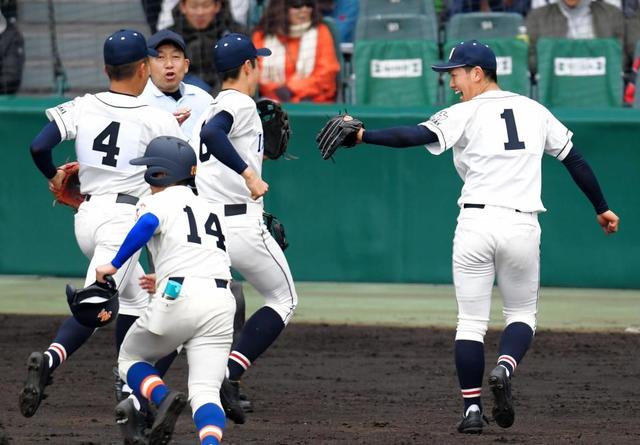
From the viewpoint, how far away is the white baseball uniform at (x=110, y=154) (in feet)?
20.8

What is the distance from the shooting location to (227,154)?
625 centimetres

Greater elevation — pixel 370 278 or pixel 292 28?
pixel 292 28

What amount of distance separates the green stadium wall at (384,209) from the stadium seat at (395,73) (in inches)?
29.6

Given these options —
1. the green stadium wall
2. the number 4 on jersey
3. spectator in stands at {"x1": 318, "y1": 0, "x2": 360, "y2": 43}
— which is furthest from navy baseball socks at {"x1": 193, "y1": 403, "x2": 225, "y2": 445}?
spectator in stands at {"x1": 318, "y1": 0, "x2": 360, "y2": 43}

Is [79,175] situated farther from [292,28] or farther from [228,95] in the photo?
[292,28]

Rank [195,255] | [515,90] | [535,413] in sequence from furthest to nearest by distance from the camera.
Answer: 1. [515,90]
2. [535,413]
3. [195,255]

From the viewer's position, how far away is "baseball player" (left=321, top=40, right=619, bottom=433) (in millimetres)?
6277

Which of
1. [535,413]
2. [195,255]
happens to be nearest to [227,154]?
[195,255]

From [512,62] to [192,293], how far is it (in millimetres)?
6548

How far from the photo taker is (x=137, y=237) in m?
5.23

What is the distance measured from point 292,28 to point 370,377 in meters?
4.35

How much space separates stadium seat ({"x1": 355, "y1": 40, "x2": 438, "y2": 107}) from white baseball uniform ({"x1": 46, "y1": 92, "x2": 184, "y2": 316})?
523 cm

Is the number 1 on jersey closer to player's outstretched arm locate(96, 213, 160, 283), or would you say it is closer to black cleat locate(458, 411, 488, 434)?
black cleat locate(458, 411, 488, 434)

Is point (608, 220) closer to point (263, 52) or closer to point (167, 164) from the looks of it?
point (263, 52)
